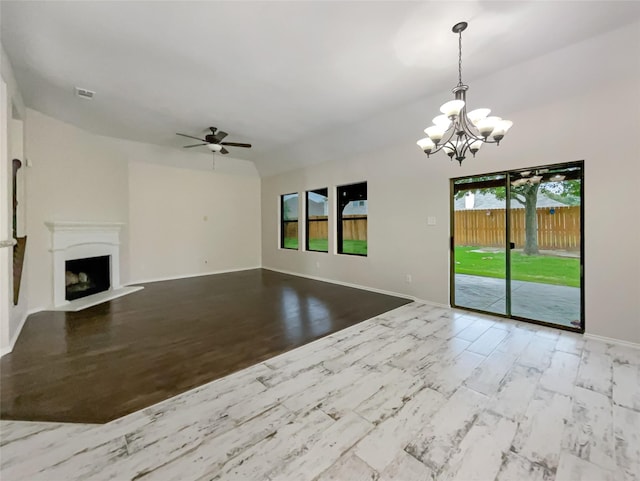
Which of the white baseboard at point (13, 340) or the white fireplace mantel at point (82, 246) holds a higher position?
the white fireplace mantel at point (82, 246)

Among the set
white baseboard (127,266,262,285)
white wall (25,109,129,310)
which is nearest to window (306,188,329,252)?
white baseboard (127,266,262,285)

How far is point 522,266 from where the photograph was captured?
3707mm

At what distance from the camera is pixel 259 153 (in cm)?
670

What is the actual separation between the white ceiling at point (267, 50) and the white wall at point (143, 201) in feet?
2.57

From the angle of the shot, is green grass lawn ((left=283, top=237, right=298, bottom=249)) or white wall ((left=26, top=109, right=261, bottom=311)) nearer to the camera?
white wall ((left=26, top=109, right=261, bottom=311))

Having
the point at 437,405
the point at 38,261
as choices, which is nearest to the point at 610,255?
the point at 437,405

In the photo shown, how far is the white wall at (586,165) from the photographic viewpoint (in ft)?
9.18

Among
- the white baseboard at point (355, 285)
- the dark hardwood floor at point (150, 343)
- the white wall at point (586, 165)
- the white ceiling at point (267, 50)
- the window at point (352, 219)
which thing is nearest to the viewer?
the dark hardwood floor at point (150, 343)

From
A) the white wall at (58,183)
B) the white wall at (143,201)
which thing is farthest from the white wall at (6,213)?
the white wall at (143,201)

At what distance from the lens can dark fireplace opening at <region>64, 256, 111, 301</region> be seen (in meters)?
4.69

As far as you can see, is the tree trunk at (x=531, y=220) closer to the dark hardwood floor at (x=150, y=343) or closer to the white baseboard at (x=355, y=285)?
the white baseboard at (x=355, y=285)

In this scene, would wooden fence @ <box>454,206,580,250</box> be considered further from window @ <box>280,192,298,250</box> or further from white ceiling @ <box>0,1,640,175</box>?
window @ <box>280,192,298,250</box>

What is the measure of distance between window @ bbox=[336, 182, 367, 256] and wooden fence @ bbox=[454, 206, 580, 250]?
1920 mm

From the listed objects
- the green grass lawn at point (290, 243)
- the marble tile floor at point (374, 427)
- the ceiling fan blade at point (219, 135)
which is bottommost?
the marble tile floor at point (374, 427)
